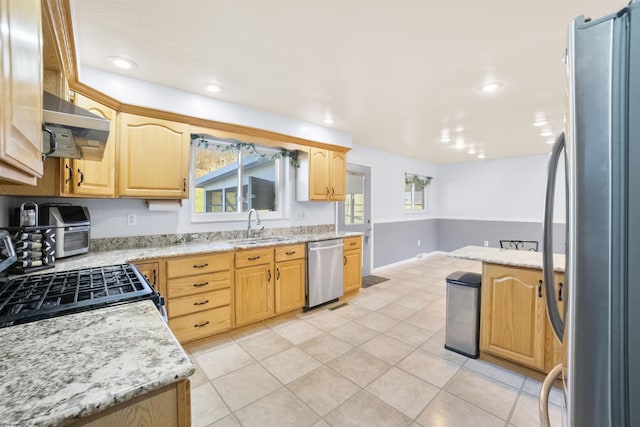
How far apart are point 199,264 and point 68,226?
3.16ft

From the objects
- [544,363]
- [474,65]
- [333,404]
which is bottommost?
[333,404]

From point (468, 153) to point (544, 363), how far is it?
4.73m

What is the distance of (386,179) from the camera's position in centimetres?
566

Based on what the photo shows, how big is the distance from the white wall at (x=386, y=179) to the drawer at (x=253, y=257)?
250 centimetres

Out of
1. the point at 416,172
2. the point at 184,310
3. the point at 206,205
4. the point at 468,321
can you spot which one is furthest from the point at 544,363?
the point at 416,172

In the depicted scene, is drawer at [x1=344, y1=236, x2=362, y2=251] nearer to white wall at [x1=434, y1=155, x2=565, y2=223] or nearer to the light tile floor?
the light tile floor

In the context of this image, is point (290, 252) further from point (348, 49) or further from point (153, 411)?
point (153, 411)

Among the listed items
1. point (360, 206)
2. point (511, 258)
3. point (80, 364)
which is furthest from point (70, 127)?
point (360, 206)

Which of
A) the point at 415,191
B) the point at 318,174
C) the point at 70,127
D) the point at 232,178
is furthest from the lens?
the point at 415,191

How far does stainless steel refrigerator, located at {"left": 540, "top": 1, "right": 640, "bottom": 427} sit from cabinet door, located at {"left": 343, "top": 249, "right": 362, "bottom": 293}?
3.30m

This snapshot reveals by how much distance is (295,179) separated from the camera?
12.8ft

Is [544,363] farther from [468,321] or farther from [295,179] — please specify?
[295,179]

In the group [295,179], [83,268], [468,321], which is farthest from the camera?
[295,179]

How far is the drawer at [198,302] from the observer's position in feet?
7.82
